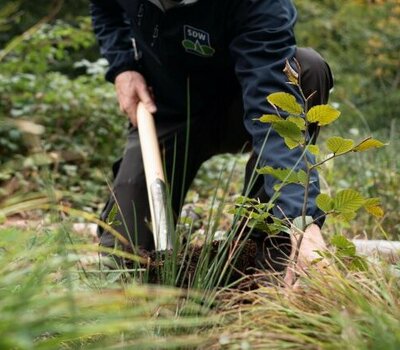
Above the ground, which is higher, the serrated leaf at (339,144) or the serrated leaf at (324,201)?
the serrated leaf at (339,144)

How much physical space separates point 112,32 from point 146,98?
1.64 ft

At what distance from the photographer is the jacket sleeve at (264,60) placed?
2210 mm

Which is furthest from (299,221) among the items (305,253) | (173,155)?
(173,155)

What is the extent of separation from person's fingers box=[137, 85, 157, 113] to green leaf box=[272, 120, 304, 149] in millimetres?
1281

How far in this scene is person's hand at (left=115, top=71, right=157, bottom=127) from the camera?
308 centimetres

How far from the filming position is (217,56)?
2.73 meters

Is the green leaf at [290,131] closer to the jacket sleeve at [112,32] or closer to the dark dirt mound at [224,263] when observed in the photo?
the dark dirt mound at [224,263]

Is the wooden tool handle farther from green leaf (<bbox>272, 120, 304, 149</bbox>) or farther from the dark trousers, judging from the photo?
green leaf (<bbox>272, 120, 304, 149</bbox>)

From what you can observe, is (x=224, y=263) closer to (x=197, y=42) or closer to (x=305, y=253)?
(x=305, y=253)

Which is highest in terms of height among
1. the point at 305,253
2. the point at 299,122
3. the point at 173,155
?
the point at 299,122

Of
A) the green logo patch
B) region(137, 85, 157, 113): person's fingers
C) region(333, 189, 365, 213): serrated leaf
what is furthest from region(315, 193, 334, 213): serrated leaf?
region(137, 85, 157, 113): person's fingers

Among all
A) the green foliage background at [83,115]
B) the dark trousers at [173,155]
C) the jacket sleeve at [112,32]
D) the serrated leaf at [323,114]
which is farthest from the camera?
the green foliage background at [83,115]

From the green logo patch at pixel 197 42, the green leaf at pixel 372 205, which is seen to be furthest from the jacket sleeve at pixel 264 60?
the green leaf at pixel 372 205

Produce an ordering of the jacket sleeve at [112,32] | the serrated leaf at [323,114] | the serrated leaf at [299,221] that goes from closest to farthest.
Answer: the serrated leaf at [323,114] → the serrated leaf at [299,221] → the jacket sleeve at [112,32]
